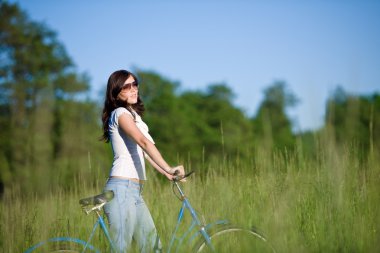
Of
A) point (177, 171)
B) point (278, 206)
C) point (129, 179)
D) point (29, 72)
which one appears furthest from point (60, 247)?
point (29, 72)

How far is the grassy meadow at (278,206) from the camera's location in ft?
10.3

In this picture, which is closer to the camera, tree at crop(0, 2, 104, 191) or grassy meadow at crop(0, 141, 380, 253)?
grassy meadow at crop(0, 141, 380, 253)

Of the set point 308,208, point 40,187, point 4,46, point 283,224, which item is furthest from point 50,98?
point 4,46

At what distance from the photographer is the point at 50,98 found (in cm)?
187

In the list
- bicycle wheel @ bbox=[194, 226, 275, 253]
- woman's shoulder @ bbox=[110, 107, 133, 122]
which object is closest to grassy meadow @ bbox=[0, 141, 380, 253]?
bicycle wheel @ bbox=[194, 226, 275, 253]

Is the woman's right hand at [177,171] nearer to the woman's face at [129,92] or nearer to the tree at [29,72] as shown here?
the woman's face at [129,92]

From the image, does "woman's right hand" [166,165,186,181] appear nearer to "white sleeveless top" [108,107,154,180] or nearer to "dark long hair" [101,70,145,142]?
"white sleeveless top" [108,107,154,180]

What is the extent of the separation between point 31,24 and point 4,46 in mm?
2592

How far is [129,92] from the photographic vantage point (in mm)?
3195

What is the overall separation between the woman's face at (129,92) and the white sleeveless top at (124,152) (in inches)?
7.6

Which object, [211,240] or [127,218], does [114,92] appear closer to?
[127,218]

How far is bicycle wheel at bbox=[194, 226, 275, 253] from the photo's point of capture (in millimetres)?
2750

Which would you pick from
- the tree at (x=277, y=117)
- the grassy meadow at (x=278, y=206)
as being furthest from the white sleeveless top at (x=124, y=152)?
the tree at (x=277, y=117)

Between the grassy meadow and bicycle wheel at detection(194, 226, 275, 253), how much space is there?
0.24ft
